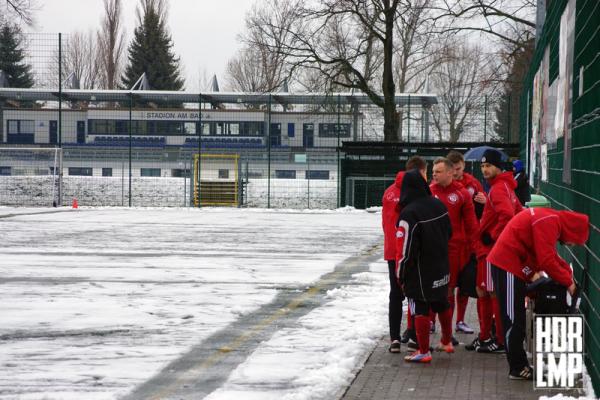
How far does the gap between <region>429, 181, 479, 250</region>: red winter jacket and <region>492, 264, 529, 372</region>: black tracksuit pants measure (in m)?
1.47

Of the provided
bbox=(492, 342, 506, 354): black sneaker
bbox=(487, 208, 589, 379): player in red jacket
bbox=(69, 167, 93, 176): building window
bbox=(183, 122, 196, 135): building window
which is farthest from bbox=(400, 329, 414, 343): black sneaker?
bbox=(183, 122, 196, 135): building window

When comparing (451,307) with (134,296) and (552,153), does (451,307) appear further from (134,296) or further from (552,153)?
(134,296)

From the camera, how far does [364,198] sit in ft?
118

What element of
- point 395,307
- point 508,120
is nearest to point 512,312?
point 395,307

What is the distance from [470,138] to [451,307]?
29498 millimetres

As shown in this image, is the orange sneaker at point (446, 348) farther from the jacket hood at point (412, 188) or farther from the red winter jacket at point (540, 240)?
the red winter jacket at point (540, 240)

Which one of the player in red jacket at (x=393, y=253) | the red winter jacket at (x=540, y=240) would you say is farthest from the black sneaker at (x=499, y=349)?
the red winter jacket at (x=540, y=240)

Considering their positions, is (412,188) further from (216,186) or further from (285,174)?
(285,174)

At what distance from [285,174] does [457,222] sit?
1274 inches

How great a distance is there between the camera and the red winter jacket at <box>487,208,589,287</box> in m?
6.41

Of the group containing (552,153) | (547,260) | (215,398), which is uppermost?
(552,153)

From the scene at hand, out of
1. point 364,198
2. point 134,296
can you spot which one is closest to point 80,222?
point 364,198

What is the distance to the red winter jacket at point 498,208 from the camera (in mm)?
8031

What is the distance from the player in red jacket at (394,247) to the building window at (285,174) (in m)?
31.9
